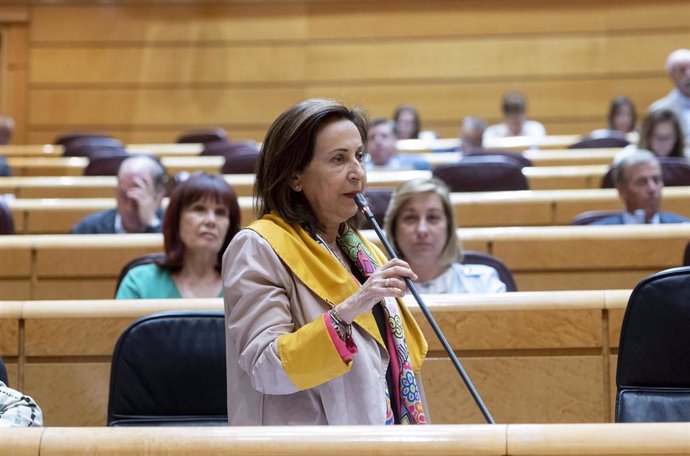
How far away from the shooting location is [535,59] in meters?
7.97

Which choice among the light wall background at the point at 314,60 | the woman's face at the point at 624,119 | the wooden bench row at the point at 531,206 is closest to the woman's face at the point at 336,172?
the wooden bench row at the point at 531,206

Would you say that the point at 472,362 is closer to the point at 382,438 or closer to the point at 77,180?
the point at 382,438

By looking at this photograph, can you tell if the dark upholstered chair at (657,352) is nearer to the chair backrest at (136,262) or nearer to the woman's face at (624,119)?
the chair backrest at (136,262)

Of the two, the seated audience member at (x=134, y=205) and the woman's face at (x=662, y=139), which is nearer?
the seated audience member at (x=134, y=205)

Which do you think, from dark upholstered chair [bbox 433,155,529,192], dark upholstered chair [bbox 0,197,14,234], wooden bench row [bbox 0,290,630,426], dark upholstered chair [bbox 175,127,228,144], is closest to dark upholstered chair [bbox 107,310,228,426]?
wooden bench row [bbox 0,290,630,426]

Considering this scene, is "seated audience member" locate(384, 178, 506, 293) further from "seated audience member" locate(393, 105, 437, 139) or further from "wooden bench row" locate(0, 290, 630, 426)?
"seated audience member" locate(393, 105, 437, 139)

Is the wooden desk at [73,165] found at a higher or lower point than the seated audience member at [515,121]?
lower

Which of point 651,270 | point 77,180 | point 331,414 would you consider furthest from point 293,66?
point 331,414

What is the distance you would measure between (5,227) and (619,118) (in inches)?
176

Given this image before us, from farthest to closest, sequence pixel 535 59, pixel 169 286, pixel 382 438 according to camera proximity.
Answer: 1. pixel 535 59
2. pixel 169 286
3. pixel 382 438

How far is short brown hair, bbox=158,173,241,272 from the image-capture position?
9.46 ft

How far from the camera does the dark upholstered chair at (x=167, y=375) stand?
1.98 meters

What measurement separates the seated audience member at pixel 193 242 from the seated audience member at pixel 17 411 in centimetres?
115

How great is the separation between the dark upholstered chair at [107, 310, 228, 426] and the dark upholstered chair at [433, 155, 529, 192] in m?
2.40
